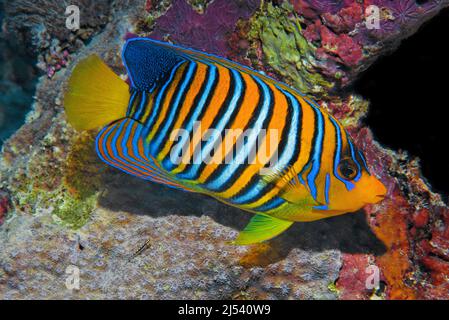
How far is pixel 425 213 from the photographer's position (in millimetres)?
2594

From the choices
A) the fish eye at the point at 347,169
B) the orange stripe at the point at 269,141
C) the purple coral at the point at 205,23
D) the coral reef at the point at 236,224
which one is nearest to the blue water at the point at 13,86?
the coral reef at the point at 236,224

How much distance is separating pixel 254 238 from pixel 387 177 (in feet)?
4.11

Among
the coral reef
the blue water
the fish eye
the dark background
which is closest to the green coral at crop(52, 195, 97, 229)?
the coral reef

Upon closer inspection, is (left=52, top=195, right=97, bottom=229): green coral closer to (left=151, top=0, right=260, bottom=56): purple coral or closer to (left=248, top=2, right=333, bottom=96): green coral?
(left=151, top=0, right=260, bottom=56): purple coral

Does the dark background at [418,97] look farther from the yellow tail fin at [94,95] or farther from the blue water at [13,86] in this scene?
the blue water at [13,86]

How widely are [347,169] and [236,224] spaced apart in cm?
103

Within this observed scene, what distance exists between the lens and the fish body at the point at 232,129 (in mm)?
1795

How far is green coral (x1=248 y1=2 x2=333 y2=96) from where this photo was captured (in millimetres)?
2404

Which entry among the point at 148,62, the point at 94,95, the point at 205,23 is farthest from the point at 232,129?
the point at 205,23

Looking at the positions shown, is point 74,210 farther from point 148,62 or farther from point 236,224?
point 148,62

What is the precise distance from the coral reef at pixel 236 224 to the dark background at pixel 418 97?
105 mm

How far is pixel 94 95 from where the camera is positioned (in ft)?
6.11
